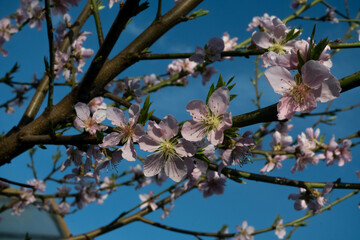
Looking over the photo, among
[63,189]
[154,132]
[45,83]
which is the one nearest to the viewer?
[154,132]

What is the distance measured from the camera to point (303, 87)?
879mm

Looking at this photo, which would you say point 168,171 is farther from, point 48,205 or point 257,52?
point 48,205

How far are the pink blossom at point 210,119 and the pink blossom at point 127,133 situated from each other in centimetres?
15

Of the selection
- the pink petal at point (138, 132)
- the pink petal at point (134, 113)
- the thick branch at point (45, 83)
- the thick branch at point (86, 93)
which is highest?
the thick branch at point (45, 83)

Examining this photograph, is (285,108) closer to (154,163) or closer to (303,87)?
(303,87)

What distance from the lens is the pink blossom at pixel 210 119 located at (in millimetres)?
866

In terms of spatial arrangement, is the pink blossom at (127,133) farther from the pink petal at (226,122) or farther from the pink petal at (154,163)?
the pink petal at (226,122)

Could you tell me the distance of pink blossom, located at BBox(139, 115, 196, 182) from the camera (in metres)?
0.89

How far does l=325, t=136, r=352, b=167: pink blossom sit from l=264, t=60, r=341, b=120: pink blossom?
1.63 metres

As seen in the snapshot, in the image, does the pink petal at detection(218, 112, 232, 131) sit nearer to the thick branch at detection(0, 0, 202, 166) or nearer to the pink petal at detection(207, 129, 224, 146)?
the pink petal at detection(207, 129, 224, 146)

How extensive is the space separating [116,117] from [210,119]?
0.32 metres

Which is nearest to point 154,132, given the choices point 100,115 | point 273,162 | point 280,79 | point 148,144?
point 148,144

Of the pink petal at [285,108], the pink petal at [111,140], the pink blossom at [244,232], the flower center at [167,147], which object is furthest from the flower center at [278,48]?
the pink blossom at [244,232]

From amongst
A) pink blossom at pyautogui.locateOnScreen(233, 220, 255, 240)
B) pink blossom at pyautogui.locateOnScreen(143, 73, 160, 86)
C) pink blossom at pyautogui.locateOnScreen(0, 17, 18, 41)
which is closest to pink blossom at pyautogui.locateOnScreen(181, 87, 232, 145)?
pink blossom at pyautogui.locateOnScreen(143, 73, 160, 86)
